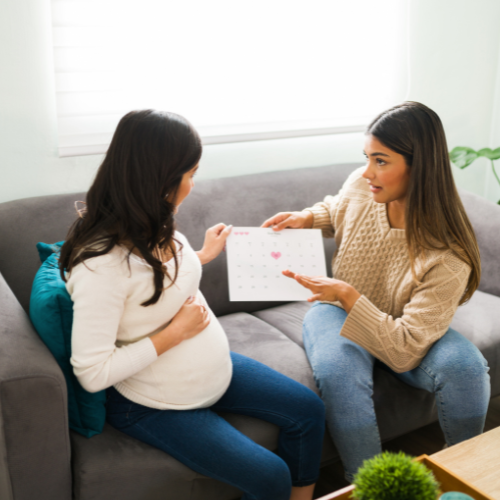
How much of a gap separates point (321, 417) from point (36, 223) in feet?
3.26

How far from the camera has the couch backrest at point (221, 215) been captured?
1509 millimetres

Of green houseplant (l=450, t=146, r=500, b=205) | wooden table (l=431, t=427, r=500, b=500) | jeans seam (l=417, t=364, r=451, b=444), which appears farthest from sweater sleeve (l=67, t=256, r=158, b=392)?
green houseplant (l=450, t=146, r=500, b=205)

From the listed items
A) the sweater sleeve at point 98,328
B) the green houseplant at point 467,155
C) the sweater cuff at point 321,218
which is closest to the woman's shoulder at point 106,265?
the sweater sleeve at point 98,328

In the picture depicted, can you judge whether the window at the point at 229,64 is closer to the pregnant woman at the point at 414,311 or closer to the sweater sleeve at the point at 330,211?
the sweater sleeve at the point at 330,211

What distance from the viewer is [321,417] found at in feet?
4.14

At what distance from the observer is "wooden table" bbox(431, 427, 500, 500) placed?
1.02m

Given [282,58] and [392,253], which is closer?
[392,253]

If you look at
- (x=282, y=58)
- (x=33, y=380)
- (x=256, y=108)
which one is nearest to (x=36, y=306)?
(x=33, y=380)

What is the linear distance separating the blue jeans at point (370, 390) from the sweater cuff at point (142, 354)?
1.69 feet

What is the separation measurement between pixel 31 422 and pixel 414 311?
0.94 metres

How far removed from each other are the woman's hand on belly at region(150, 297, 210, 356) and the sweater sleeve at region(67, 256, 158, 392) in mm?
51

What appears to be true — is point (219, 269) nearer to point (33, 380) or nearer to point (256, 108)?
point (256, 108)

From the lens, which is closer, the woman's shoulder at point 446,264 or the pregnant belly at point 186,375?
the pregnant belly at point 186,375

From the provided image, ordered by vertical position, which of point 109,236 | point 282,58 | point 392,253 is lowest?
point 392,253
